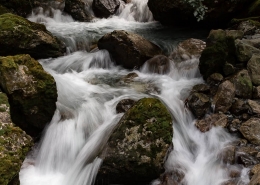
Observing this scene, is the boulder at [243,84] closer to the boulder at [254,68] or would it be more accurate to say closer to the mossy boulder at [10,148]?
the boulder at [254,68]

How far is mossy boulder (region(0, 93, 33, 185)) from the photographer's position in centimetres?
343

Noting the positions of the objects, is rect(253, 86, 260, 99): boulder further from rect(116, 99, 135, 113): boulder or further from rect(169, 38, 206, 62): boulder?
rect(116, 99, 135, 113): boulder

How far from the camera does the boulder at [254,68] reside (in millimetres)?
6220

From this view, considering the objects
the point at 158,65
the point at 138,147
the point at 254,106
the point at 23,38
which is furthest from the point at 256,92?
the point at 23,38

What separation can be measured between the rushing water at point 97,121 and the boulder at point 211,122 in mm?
98

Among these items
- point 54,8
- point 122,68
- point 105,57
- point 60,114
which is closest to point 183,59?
point 122,68

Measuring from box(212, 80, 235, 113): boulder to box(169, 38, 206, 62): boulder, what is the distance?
202 centimetres

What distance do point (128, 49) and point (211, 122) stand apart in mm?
3517

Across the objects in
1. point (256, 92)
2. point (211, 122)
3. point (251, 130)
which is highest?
point (256, 92)

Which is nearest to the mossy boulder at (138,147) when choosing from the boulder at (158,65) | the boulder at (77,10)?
the boulder at (158,65)

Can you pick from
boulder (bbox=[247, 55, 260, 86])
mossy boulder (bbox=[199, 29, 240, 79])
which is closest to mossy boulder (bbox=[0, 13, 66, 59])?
mossy boulder (bbox=[199, 29, 240, 79])

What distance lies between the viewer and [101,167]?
4.21m

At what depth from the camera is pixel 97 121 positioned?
18.4 feet

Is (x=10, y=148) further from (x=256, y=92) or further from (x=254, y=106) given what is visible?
(x=256, y=92)
